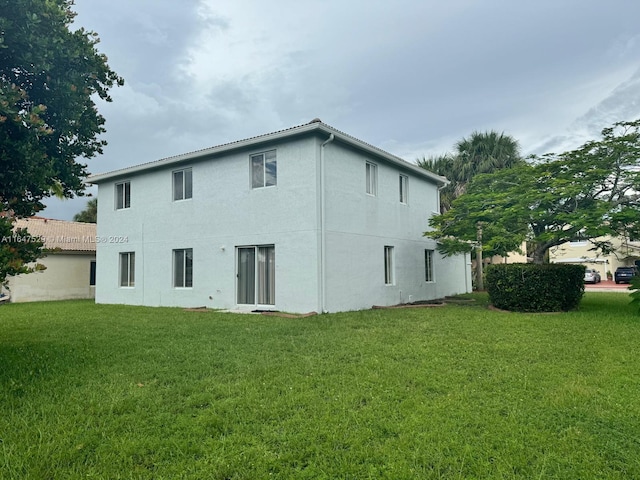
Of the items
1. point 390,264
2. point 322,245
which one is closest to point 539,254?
point 390,264

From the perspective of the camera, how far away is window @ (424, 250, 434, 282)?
16.8 m

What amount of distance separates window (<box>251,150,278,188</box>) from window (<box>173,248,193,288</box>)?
3.72m

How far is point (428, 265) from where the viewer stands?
56.4 feet

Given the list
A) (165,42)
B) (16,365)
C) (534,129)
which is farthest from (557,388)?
(534,129)

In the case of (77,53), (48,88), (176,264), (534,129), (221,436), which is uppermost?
(534,129)

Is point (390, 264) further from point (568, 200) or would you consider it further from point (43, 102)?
point (43, 102)

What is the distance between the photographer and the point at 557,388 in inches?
186

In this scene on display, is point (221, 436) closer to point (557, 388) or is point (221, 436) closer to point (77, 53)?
point (557, 388)

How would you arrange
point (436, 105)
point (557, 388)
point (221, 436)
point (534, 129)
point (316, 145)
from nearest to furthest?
point (221, 436) → point (557, 388) → point (316, 145) → point (436, 105) → point (534, 129)

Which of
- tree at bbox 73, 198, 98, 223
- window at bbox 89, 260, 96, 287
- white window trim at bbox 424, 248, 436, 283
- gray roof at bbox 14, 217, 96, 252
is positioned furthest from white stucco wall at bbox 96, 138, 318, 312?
tree at bbox 73, 198, 98, 223

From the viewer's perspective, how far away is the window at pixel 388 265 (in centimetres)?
1438

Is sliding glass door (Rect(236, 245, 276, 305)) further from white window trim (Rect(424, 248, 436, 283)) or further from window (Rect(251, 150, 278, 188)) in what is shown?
white window trim (Rect(424, 248, 436, 283))

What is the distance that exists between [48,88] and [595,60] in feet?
47.5

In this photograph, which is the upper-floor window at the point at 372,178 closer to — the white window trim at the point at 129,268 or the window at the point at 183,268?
the window at the point at 183,268
